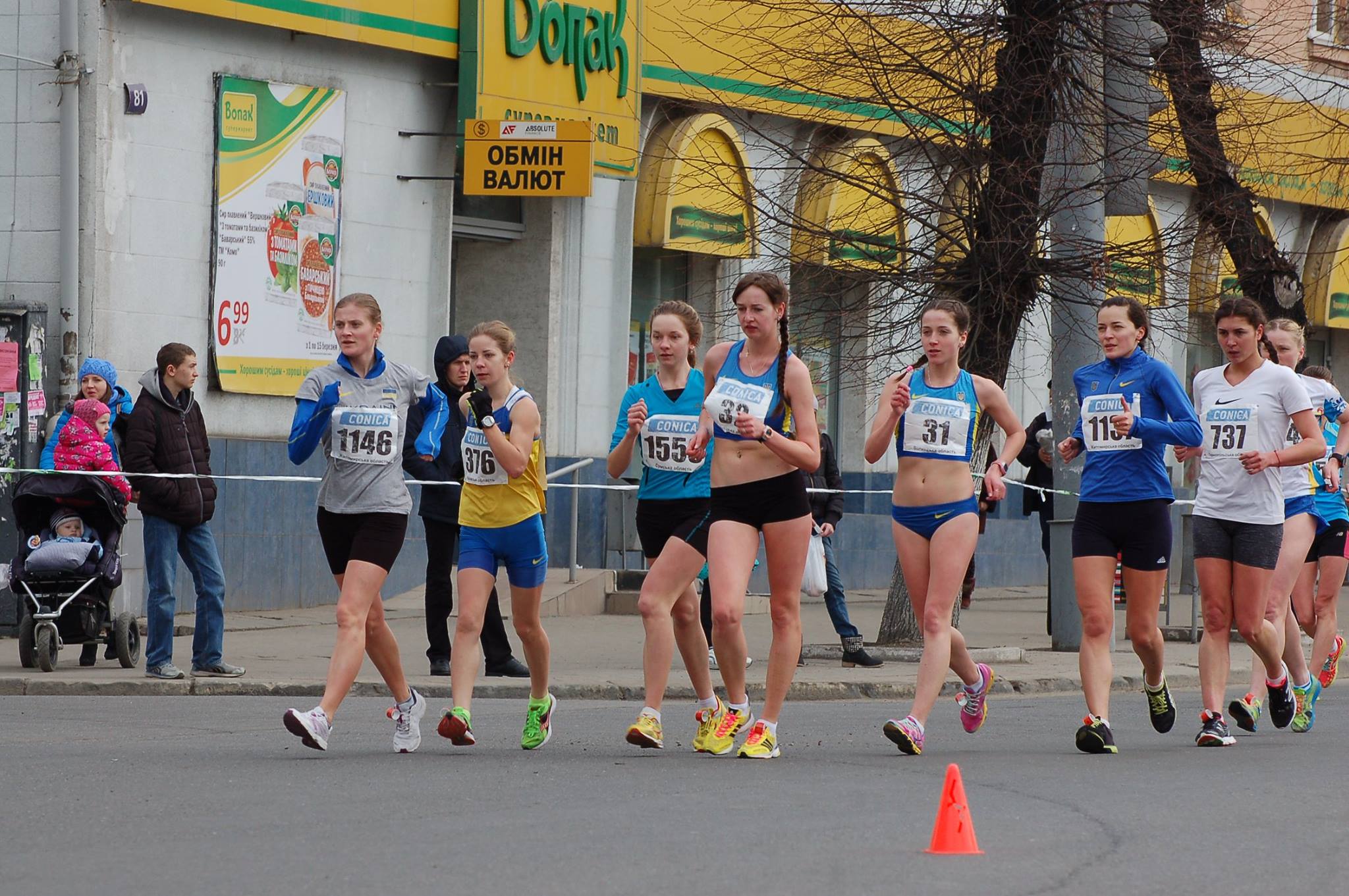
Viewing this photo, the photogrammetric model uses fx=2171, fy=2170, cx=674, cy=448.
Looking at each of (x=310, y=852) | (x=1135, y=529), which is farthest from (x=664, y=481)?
(x=310, y=852)

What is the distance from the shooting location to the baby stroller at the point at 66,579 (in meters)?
12.7

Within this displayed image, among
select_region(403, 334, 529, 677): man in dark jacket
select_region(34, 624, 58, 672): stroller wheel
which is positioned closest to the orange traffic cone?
select_region(403, 334, 529, 677): man in dark jacket

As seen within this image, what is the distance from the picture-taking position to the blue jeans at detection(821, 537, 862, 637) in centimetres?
1445

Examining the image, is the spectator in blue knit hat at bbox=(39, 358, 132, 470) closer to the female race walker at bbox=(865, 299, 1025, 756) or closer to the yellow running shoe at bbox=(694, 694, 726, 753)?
the yellow running shoe at bbox=(694, 694, 726, 753)

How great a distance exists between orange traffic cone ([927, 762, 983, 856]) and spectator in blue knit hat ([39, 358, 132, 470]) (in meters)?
7.71

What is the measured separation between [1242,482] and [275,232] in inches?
389

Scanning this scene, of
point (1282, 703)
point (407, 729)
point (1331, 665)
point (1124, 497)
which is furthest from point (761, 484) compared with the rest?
point (1331, 665)

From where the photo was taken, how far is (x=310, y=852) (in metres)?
6.39

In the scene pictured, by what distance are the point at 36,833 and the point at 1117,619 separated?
46.2 feet

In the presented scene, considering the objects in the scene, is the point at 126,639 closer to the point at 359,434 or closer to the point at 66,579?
the point at 66,579

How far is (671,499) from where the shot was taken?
9469 millimetres

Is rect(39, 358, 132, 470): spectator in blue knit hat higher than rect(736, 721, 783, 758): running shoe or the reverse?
higher

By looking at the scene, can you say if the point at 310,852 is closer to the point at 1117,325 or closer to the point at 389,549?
the point at 389,549

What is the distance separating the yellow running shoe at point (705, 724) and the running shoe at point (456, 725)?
981 mm
